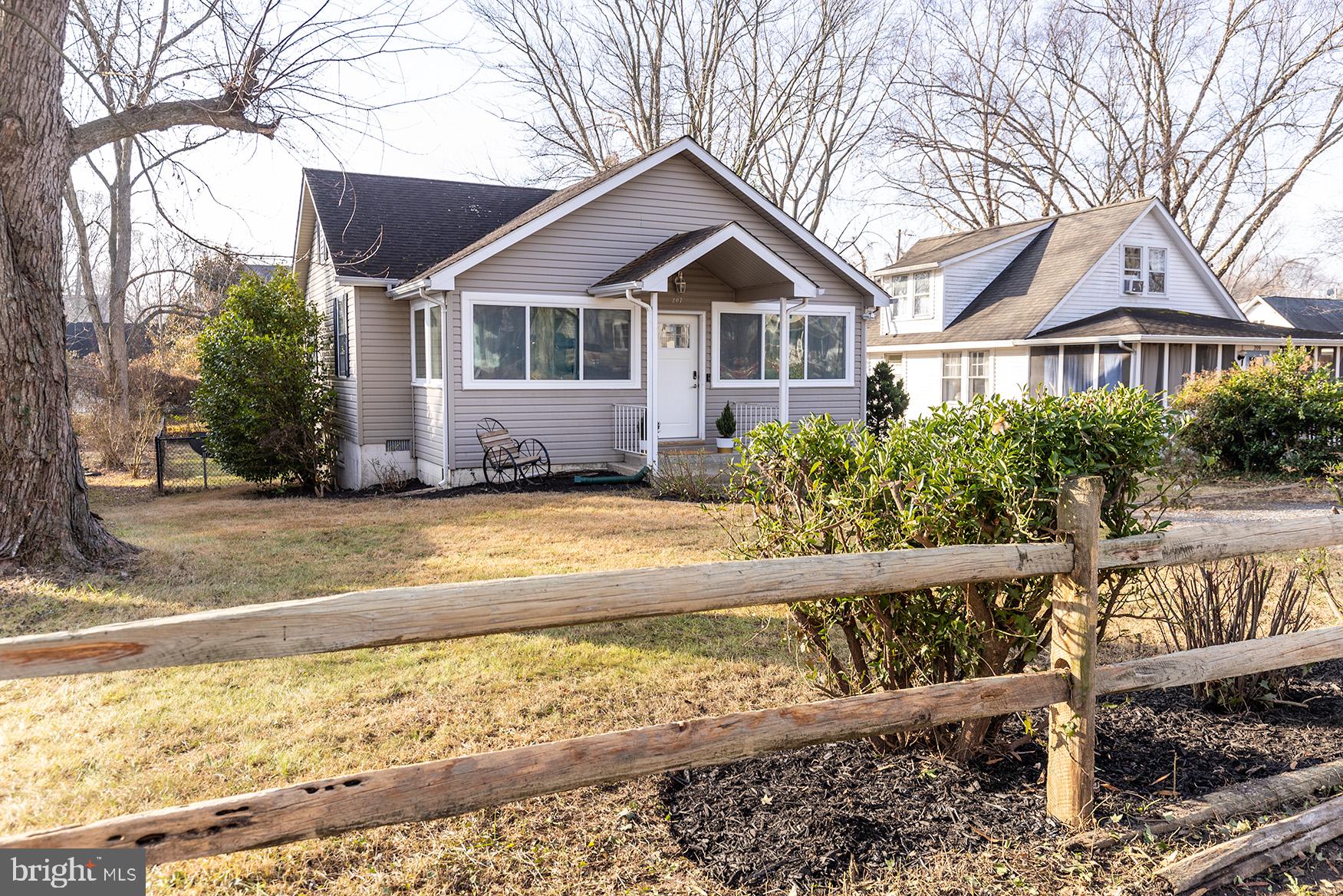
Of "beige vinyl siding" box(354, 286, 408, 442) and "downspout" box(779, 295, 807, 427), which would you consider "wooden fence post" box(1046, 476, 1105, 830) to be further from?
"beige vinyl siding" box(354, 286, 408, 442)

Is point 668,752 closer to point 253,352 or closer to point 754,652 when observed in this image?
point 754,652

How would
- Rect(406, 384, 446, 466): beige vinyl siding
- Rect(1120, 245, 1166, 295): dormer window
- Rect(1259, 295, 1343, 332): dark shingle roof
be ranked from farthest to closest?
1. Rect(1259, 295, 1343, 332): dark shingle roof
2. Rect(1120, 245, 1166, 295): dormer window
3. Rect(406, 384, 446, 466): beige vinyl siding

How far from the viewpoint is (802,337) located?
52.2ft

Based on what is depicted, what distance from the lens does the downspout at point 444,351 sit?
13.2 metres

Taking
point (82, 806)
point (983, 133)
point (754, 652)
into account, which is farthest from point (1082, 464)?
point (983, 133)

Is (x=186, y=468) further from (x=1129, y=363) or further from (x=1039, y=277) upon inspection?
(x=1039, y=277)

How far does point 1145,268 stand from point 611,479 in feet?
57.9

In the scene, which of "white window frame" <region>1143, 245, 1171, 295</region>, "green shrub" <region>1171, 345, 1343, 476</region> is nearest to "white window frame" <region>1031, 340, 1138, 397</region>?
"white window frame" <region>1143, 245, 1171, 295</region>

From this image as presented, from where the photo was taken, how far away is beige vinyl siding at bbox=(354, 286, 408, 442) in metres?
14.9

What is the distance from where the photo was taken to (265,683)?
489 centimetres

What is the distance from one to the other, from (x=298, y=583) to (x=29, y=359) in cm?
281

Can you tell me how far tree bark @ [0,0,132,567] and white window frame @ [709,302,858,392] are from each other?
10.0 m

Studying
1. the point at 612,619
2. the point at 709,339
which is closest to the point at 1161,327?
the point at 709,339

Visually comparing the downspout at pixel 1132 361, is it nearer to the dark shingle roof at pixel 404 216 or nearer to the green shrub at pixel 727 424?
the green shrub at pixel 727 424
